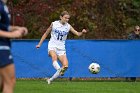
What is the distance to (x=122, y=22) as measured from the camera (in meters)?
26.8

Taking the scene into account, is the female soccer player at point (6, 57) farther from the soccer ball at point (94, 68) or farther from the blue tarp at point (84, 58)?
the blue tarp at point (84, 58)

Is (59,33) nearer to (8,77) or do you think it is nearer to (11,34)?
(8,77)

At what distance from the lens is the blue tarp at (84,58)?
1828 cm

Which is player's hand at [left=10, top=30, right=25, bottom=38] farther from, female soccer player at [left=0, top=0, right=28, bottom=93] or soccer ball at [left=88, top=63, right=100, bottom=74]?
soccer ball at [left=88, top=63, right=100, bottom=74]

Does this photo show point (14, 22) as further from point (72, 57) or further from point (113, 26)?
point (72, 57)

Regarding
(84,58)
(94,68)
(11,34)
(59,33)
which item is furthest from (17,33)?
(84,58)

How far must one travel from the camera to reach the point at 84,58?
18.4 metres

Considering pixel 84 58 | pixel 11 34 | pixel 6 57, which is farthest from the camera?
pixel 84 58

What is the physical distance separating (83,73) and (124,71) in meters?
1.33

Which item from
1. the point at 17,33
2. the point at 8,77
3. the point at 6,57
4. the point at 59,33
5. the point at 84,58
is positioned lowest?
the point at 84,58

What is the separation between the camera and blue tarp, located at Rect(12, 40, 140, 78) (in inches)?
720

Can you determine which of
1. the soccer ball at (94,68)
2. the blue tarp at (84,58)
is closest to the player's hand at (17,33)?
the soccer ball at (94,68)

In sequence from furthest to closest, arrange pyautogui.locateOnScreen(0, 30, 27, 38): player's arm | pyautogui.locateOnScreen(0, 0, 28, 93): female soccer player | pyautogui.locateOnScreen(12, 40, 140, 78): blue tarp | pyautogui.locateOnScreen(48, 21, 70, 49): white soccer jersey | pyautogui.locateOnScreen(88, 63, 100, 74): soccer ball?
pyautogui.locateOnScreen(12, 40, 140, 78): blue tarp
pyautogui.locateOnScreen(88, 63, 100, 74): soccer ball
pyautogui.locateOnScreen(48, 21, 70, 49): white soccer jersey
pyautogui.locateOnScreen(0, 0, 28, 93): female soccer player
pyautogui.locateOnScreen(0, 30, 27, 38): player's arm

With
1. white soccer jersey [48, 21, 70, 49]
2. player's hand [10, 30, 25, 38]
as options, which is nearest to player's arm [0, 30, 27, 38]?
player's hand [10, 30, 25, 38]
